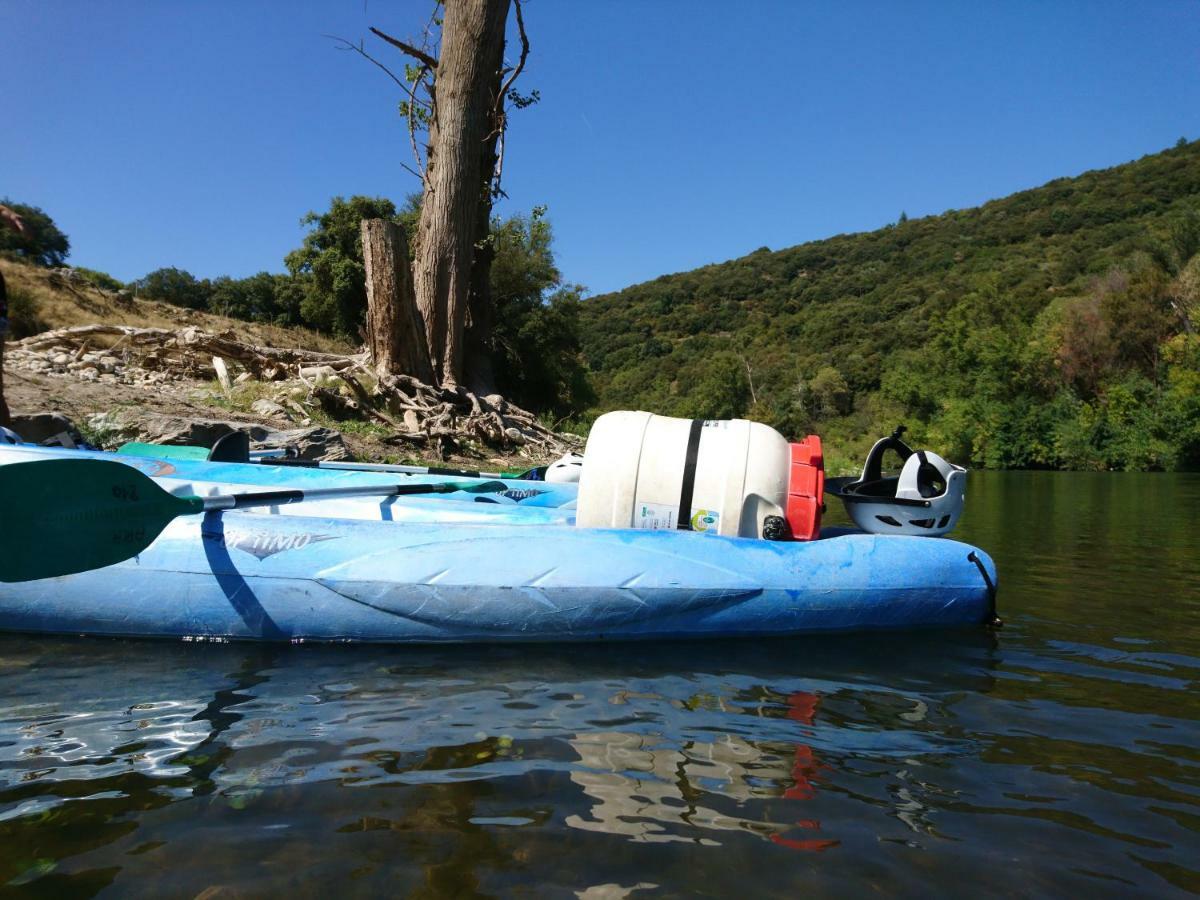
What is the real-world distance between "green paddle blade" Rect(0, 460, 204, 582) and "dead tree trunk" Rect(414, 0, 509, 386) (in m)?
8.27

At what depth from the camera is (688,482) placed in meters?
3.91

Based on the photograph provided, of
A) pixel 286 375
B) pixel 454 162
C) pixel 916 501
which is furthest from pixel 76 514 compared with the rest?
pixel 454 162

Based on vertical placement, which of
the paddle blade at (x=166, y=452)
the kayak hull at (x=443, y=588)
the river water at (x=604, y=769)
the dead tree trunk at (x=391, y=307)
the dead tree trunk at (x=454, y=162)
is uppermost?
the dead tree trunk at (x=454, y=162)

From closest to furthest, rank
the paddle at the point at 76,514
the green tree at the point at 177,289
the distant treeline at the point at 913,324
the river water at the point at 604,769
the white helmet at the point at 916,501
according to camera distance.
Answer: the river water at the point at 604,769 < the paddle at the point at 76,514 < the white helmet at the point at 916,501 < the distant treeline at the point at 913,324 < the green tree at the point at 177,289

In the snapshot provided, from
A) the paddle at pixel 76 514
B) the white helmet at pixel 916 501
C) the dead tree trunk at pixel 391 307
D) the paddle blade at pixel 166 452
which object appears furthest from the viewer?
the dead tree trunk at pixel 391 307

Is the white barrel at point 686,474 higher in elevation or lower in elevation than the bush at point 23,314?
lower

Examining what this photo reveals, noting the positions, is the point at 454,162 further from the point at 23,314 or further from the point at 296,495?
the point at 23,314

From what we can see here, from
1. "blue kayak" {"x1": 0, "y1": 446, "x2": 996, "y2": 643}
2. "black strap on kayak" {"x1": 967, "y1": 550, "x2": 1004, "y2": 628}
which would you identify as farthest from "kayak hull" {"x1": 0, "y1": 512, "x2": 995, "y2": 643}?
"black strap on kayak" {"x1": 967, "y1": 550, "x2": 1004, "y2": 628}

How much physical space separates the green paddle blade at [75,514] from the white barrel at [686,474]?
195 centimetres

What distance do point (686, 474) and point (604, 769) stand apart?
6.32ft

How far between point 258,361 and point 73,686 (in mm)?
9064

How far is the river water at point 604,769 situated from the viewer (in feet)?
5.61

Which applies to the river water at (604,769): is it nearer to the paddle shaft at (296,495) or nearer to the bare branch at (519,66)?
the paddle shaft at (296,495)

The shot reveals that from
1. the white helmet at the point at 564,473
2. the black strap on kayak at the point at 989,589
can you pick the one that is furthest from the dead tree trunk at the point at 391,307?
the black strap on kayak at the point at 989,589
